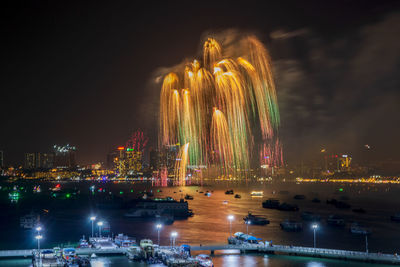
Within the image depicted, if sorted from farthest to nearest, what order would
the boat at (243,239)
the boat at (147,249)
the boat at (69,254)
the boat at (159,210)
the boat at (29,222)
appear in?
the boat at (159,210) < the boat at (29,222) < the boat at (243,239) < the boat at (147,249) < the boat at (69,254)

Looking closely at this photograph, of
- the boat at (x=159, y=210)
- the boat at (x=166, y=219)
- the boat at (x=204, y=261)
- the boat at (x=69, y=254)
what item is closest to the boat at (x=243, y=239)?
the boat at (x=204, y=261)

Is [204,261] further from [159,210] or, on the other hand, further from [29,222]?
[159,210]

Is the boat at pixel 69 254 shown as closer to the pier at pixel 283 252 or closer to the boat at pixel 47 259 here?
the boat at pixel 47 259

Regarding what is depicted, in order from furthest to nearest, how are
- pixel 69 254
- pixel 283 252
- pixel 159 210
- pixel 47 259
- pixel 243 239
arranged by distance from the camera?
1. pixel 159 210
2. pixel 243 239
3. pixel 283 252
4. pixel 69 254
5. pixel 47 259

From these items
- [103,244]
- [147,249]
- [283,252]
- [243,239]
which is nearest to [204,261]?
[147,249]

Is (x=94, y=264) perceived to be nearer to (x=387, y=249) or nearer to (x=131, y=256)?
(x=131, y=256)

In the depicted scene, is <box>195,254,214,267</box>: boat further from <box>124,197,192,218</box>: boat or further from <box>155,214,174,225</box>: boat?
<box>124,197,192,218</box>: boat

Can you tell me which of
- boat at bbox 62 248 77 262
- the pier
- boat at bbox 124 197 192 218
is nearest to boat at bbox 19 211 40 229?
boat at bbox 124 197 192 218

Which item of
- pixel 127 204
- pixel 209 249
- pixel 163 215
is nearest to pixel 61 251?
pixel 209 249
